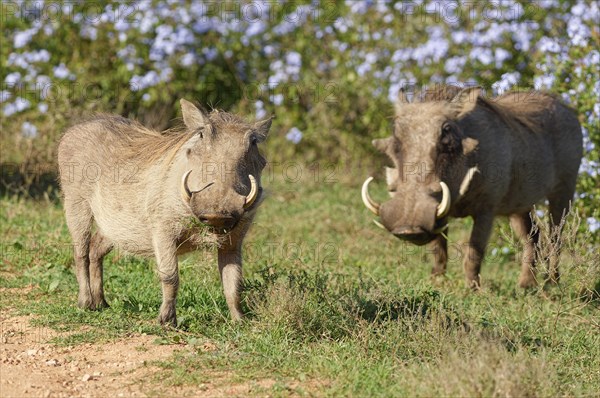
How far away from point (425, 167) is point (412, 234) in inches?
19.6

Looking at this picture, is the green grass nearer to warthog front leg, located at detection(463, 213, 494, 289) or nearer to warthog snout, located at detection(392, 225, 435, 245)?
warthog front leg, located at detection(463, 213, 494, 289)

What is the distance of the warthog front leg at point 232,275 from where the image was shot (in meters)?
4.86

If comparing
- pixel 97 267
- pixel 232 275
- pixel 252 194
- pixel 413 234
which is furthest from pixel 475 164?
pixel 97 267

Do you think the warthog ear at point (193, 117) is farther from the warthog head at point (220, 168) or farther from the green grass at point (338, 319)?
the green grass at point (338, 319)

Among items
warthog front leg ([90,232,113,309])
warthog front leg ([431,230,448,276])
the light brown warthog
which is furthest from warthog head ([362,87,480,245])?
warthog front leg ([90,232,113,309])

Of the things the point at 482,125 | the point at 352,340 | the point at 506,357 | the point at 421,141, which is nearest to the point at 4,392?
the point at 352,340

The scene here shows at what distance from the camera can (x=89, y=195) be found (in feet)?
17.4

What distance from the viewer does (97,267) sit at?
17.5ft

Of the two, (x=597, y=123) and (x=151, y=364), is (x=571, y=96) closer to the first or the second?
(x=597, y=123)

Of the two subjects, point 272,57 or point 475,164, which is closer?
point 475,164

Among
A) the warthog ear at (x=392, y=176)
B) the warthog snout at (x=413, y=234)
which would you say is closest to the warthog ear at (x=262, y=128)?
the warthog snout at (x=413, y=234)

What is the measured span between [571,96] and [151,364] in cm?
468

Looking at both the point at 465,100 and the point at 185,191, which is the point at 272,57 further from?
the point at 185,191

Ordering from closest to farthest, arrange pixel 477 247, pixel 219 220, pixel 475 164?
1. pixel 219 220
2. pixel 475 164
3. pixel 477 247
